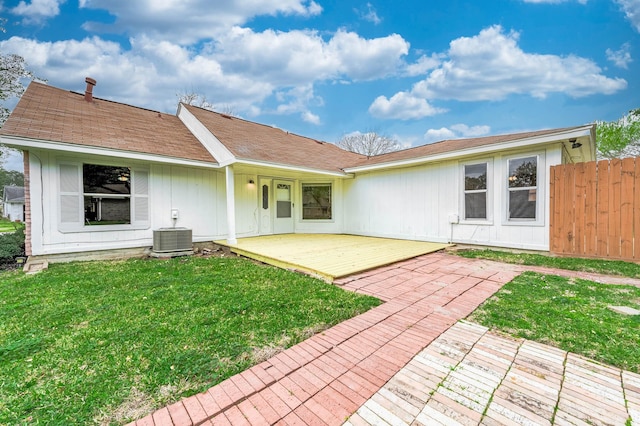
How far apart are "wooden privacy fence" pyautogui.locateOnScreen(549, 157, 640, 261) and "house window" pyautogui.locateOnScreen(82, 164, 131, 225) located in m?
9.50

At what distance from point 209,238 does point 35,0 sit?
10982 millimetres

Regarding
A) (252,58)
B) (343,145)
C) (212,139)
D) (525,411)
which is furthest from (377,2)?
(525,411)

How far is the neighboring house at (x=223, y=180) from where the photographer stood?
5.45m

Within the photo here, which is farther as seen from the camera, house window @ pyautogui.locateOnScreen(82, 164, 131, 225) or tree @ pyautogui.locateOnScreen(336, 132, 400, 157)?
tree @ pyautogui.locateOnScreen(336, 132, 400, 157)

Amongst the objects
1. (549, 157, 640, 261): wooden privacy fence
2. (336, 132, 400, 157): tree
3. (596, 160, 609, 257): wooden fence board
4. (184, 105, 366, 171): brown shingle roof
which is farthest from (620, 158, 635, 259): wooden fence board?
(336, 132, 400, 157): tree

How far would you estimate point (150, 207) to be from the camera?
6555 mm

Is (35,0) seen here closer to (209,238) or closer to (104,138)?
(104,138)

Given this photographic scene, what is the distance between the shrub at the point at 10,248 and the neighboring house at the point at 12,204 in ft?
117

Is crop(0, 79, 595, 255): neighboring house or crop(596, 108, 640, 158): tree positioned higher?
crop(596, 108, 640, 158): tree

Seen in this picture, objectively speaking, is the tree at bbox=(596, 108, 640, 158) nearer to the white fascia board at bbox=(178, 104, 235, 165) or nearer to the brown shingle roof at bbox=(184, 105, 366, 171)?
the brown shingle roof at bbox=(184, 105, 366, 171)

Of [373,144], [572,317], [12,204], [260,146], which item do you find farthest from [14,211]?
[572,317]

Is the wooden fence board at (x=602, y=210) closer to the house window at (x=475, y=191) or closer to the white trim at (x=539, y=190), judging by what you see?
the white trim at (x=539, y=190)

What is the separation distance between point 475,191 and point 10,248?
35.5ft

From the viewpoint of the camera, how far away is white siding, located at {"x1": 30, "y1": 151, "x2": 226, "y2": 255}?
5.29m
